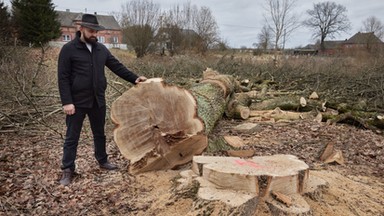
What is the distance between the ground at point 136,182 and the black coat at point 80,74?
851mm

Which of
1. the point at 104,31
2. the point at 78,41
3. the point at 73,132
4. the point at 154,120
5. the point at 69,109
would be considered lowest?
the point at 73,132

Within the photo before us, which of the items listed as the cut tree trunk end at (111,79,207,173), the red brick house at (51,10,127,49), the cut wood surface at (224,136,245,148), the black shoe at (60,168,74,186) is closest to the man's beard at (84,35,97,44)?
the cut tree trunk end at (111,79,207,173)

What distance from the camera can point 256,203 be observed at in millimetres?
2523

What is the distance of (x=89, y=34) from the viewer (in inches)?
131

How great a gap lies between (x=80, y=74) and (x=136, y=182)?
1241mm

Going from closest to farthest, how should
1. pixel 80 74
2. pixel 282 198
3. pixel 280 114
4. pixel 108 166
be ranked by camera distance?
pixel 282 198 < pixel 80 74 < pixel 108 166 < pixel 280 114

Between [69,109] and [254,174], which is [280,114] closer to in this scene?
[254,174]

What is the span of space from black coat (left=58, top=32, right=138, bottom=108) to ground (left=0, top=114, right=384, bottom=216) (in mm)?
851

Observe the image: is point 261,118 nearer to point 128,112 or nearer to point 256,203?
point 128,112

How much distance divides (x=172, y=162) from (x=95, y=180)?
2.71ft

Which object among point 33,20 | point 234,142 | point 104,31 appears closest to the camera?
point 234,142

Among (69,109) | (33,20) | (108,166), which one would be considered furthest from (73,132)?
(33,20)

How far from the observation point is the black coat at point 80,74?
3244mm

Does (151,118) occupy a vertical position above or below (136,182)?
above
